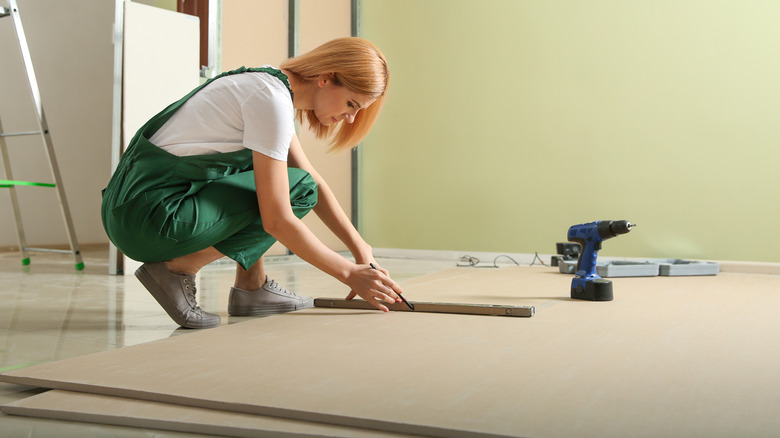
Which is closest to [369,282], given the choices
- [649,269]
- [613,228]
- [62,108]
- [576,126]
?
[613,228]

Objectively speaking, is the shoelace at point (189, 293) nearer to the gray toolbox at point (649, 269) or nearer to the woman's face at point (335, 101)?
the woman's face at point (335, 101)

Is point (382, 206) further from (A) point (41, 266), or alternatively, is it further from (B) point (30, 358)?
(B) point (30, 358)

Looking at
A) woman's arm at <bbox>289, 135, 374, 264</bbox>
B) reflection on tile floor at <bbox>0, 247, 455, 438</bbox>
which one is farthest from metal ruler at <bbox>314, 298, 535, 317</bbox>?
reflection on tile floor at <bbox>0, 247, 455, 438</bbox>

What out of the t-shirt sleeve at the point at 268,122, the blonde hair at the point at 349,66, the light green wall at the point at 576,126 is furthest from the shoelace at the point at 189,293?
the light green wall at the point at 576,126

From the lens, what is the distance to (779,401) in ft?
3.44

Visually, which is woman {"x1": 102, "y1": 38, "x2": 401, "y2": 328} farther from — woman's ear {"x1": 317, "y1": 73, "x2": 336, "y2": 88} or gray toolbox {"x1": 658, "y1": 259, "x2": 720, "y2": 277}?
gray toolbox {"x1": 658, "y1": 259, "x2": 720, "y2": 277}

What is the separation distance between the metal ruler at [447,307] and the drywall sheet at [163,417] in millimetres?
1002

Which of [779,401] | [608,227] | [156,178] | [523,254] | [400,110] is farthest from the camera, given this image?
[400,110]

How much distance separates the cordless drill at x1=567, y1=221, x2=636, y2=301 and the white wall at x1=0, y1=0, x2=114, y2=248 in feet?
13.0

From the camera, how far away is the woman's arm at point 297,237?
1.55 m

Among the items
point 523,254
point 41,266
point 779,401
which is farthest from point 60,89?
point 779,401

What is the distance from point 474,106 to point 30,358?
133 inches

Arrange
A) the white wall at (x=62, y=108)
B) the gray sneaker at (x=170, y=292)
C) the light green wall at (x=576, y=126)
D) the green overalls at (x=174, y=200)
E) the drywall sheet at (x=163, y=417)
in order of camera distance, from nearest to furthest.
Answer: the drywall sheet at (x=163, y=417), the green overalls at (x=174, y=200), the gray sneaker at (x=170, y=292), the light green wall at (x=576, y=126), the white wall at (x=62, y=108)

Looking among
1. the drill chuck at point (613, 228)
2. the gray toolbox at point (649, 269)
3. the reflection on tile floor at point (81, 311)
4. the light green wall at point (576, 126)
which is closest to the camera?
the reflection on tile floor at point (81, 311)
